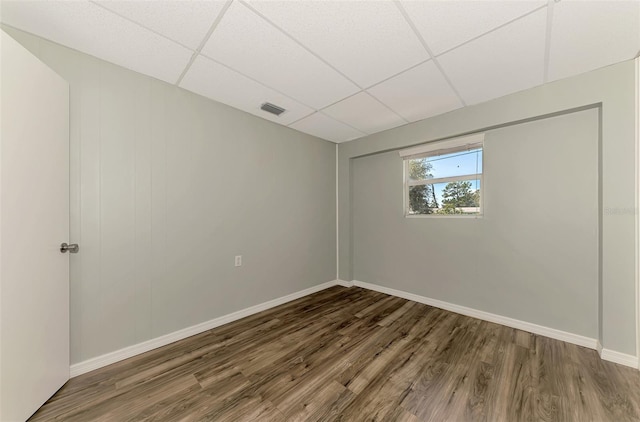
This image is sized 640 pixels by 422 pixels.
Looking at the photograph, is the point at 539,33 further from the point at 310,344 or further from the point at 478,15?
the point at 310,344

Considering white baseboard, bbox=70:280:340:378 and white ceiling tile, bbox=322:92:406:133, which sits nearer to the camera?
white baseboard, bbox=70:280:340:378

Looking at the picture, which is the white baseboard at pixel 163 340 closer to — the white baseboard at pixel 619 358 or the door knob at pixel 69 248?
the door knob at pixel 69 248

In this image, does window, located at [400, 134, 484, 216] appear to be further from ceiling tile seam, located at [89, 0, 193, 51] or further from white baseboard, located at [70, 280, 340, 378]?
ceiling tile seam, located at [89, 0, 193, 51]

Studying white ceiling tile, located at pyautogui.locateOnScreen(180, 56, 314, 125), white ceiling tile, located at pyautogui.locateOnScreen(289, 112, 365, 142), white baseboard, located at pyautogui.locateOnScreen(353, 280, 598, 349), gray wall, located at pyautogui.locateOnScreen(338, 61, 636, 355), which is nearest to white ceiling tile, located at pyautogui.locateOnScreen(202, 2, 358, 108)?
white ceiling tile, located at pyautogui.locateOnScreen(180, 56, 314, 125)

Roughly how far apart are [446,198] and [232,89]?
2.89 m

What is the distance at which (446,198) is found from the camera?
3.07 meters

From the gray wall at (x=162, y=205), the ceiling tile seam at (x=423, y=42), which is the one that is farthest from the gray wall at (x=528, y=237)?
the gray wall at (x=162, y=205)

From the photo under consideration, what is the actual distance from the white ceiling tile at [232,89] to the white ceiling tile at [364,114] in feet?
1.22

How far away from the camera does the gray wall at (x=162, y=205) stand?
5.88 feet

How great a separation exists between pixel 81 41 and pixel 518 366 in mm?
4172

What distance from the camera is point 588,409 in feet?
4.73

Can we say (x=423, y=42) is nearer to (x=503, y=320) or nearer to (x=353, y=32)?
(x=353, y=32)

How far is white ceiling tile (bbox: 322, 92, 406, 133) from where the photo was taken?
2564mm

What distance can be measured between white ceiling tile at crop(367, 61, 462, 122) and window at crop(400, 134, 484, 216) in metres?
0.49
